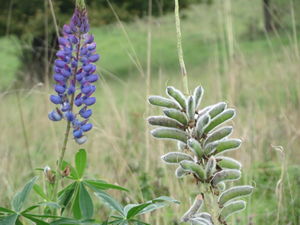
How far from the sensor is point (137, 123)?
603 cm

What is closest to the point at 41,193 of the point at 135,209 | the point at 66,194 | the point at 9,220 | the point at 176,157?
the point at 66,194

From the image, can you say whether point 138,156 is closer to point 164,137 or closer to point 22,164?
point 22,164

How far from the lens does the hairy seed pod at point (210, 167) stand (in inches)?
50.5

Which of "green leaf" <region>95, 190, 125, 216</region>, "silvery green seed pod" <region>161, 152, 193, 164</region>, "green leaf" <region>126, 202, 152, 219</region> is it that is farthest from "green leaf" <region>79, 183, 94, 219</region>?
"silvery green seed pod" <region>161, 152, 193, 164</region>

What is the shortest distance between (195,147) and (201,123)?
2.0 inches

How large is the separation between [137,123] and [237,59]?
1383 millimetres

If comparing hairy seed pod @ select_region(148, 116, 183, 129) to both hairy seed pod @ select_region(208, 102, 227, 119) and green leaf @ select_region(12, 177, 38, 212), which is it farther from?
green leaf @ select_region(12, 177, 38, 212)

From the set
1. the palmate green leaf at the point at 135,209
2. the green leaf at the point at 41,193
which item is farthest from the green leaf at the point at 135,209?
the green leaf at the point at 41,193

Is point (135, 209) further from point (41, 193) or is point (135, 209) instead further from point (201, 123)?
point (201, 123)

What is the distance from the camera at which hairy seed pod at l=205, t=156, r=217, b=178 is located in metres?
1.28

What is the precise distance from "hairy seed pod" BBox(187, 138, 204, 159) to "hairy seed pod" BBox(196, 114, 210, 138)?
27 millimetres

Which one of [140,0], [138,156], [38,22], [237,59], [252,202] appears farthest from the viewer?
[140,0]

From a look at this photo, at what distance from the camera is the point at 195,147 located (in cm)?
129

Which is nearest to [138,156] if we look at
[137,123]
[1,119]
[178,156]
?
[137,123]
